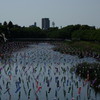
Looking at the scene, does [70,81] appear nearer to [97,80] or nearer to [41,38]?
[97,80]

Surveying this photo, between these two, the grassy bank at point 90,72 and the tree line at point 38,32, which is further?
the tree line at point 38,32

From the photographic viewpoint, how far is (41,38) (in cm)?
15525

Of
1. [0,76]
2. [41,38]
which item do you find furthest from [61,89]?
[41,38]

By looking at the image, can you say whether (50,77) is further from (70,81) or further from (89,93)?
(89,93)

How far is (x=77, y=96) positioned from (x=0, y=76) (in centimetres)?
988

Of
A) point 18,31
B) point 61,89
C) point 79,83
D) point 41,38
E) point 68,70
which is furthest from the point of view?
point 41,38

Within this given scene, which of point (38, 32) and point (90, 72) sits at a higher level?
point (90, 72)

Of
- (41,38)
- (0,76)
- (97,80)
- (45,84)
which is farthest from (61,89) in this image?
(41,38)

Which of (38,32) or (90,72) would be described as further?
(38,32)

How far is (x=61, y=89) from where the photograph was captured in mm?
28688

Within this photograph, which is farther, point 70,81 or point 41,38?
point 41,38

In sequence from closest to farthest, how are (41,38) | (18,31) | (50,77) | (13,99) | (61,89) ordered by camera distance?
(13,99) → (61,89) → (50,77) → (18,31) → (41,38)

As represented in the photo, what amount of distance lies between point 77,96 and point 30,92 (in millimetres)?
4139

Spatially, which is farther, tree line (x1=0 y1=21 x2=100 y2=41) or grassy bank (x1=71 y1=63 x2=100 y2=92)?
tree line (x1=0 y1=21 x2=100 y2=41)
